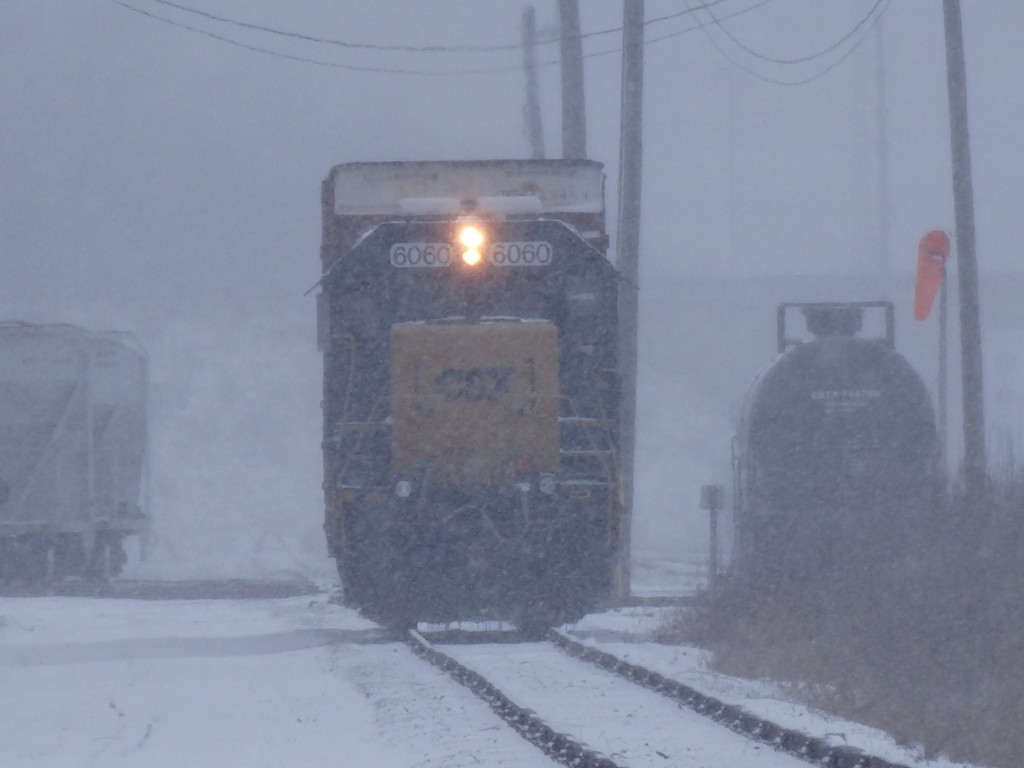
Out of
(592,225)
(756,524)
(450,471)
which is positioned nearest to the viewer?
(450,471)

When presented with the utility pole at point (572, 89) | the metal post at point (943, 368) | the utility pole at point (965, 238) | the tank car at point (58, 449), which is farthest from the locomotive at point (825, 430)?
the tank car at point (58, 449)

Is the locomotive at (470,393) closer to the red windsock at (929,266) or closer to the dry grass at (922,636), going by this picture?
the dry grass at (922,636)

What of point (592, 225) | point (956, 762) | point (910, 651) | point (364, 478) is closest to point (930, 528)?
point (910, 651)

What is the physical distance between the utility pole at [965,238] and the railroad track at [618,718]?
25.2 ft

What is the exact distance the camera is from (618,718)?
9.59m

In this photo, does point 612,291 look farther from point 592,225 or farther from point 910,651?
point 910,651

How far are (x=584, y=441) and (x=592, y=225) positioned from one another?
1941 mm

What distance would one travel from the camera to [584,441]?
1434 cm

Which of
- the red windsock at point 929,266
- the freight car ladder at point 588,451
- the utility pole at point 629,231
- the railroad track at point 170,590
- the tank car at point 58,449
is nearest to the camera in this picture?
the freight car ladder at point 588,451

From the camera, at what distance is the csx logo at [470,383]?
13.7 m

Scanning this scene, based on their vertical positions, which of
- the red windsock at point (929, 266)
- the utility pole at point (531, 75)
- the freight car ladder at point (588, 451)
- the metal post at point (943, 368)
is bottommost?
the freight car ladder at point (588, 451)

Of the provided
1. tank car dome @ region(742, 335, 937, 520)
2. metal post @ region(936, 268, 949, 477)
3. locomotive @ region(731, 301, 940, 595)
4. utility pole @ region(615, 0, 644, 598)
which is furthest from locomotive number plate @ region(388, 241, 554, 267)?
metal post @ region(936, 268, 949, 477)

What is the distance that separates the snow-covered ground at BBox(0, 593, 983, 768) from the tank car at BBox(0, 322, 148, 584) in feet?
27.0

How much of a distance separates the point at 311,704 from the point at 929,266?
1261 cm
